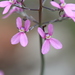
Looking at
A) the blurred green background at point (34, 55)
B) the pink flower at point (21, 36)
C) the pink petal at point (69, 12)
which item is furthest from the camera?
the blurred green background at point (34, 55)

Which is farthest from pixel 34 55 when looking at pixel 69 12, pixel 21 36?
pixel 69 12

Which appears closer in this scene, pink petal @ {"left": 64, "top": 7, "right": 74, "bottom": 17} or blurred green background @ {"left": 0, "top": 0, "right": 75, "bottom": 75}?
pink petal @ {"left": 64, "top": 7, "right": 74, "bottom": 17}

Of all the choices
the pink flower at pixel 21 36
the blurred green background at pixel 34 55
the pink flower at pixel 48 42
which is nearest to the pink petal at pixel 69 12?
the pink flower at pixel 48 42

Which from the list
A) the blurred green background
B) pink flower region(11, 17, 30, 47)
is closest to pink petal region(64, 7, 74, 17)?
pink flower region(11, 17, 30, 47)

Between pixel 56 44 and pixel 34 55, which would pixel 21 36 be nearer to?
pixel 56 44

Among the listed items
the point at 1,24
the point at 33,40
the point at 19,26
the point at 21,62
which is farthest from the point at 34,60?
the point at 19,26

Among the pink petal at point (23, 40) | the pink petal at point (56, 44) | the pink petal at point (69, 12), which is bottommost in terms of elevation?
the pink petal at point (56, 44)

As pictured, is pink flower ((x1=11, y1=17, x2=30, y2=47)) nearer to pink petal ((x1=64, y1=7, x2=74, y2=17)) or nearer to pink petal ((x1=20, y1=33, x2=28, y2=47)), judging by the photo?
pink petal ((x1=20, y1=33, x2=28, y2=47))

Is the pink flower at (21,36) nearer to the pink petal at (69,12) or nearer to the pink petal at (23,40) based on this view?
the pink petal at (23,40)

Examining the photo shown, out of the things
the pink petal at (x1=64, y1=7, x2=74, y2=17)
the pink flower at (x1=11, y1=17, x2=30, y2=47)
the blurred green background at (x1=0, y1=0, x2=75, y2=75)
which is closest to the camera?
the pink petal at (x1=64, y1=7, x2=74, y2=17)

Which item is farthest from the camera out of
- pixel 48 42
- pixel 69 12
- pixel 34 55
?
pixel 34 55
